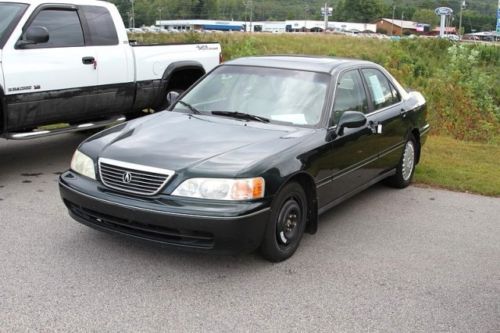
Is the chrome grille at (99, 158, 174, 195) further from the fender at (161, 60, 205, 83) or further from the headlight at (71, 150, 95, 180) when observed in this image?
the fender at (161, 60, 205, 83)

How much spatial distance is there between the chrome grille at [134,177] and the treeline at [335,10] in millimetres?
56103

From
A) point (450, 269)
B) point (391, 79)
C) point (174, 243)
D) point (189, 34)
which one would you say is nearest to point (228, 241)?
point (174, 243)

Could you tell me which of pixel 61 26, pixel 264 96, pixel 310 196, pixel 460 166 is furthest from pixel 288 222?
pixel 460 166

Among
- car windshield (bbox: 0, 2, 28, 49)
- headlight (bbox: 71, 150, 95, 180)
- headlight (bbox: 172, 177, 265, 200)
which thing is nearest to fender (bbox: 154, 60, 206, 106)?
car windshield (bbox: 0, 2, 28, 49)

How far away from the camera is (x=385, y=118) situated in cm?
630

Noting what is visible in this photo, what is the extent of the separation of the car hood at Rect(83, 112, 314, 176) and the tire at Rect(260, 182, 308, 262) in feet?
1.16

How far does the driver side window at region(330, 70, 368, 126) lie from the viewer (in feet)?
18.0

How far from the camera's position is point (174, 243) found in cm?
421

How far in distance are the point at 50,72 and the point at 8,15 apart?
2.63 ft

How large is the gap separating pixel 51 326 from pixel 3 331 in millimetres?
272

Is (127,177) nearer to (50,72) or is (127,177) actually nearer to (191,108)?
(191,108)

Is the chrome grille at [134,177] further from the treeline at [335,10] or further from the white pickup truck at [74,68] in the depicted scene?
the treeline at [335,10]

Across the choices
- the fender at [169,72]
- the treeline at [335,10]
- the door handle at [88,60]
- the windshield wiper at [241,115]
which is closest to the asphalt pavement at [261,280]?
the windshield wiper at [241,115]

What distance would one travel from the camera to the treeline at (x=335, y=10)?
90.5m
